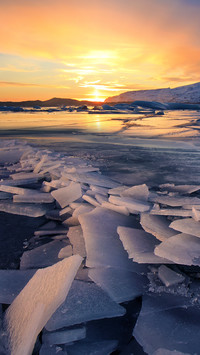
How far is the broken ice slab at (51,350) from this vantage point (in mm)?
761

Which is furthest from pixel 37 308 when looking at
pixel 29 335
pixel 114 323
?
pixel 114 323

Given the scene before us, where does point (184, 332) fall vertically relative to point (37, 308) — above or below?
below

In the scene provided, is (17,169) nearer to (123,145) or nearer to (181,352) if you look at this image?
(123,145)

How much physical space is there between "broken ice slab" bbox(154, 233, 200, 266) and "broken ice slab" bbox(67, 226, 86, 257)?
340mm

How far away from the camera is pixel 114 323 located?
35.3 inches

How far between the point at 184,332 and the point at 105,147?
3.55m

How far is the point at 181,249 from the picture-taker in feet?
3.60

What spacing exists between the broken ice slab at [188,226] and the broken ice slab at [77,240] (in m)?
0.39

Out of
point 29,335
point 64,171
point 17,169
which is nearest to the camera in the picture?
point 29,335

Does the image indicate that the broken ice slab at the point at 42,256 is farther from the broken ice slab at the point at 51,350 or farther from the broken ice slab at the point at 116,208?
the broken ice slab at the point at 51,350

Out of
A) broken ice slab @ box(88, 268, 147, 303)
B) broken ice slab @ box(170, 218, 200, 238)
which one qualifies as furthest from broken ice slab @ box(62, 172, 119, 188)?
broken ice slab @ box(88, 268, 147, 303)

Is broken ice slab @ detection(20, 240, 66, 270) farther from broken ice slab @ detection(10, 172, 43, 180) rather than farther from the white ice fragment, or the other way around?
broken ice slab @ detection(10, 172, 43, 180)

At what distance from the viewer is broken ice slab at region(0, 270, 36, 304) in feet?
3.19

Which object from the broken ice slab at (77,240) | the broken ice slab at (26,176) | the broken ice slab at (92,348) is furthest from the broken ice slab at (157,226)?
the broken ice slab at (26,176)
